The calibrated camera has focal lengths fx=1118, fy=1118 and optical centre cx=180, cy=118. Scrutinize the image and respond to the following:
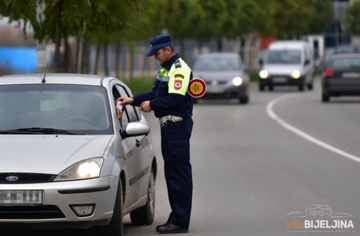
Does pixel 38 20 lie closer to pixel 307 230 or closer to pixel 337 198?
pixel 337 198

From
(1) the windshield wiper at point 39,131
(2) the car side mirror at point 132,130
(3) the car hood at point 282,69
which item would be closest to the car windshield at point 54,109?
(1) the windshield wiper at point 39,131

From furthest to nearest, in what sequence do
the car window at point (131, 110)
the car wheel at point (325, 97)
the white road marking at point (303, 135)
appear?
the car wheel at point (325, 97) → the white road marking at point (303, 135) → the car window at point (131, 110)

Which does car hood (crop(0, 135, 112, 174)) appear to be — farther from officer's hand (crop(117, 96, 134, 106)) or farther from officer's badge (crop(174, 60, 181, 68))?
officer's badge (crop(174, 60, 181, 68))

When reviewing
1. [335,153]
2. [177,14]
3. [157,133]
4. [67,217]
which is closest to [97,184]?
[67,217]

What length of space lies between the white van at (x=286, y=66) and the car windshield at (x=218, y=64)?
10.7 m

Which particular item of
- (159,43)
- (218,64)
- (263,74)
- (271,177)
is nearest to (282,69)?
(263,74)

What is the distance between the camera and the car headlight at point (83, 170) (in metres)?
8.56

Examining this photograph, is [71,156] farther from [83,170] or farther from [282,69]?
[282,69]

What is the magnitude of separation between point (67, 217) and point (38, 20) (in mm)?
11410

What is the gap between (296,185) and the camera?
13922mm

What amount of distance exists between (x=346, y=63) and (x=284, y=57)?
1123 cm

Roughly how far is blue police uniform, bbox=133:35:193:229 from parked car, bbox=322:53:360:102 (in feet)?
88.1

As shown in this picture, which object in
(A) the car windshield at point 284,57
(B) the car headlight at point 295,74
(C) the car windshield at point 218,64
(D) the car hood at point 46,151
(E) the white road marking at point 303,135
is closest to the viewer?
(D) the car hood at point 46,151

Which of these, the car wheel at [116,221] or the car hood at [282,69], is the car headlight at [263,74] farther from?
the car wheel at [116,221]
